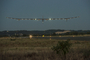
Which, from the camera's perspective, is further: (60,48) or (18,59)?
(60,48)

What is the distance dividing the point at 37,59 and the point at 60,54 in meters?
3.15

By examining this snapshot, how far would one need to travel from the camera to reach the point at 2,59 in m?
12.6

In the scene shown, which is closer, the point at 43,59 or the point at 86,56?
the point at 43,59

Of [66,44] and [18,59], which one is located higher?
[66,44]

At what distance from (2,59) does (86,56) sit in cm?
874

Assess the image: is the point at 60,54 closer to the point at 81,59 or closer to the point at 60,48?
the point at 60,48

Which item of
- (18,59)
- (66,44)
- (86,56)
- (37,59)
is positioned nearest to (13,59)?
(18,59)

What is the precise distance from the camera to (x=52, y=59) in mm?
12781

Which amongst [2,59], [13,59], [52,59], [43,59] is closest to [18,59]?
[13,59]

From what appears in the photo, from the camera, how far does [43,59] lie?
1261 centimetres

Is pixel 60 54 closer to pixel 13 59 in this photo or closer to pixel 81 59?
pixel 81 59

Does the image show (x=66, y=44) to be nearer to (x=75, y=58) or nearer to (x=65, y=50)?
(x=65, y=50)

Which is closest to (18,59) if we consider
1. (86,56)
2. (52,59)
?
(52,59)

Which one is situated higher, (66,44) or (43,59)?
(66,44)
